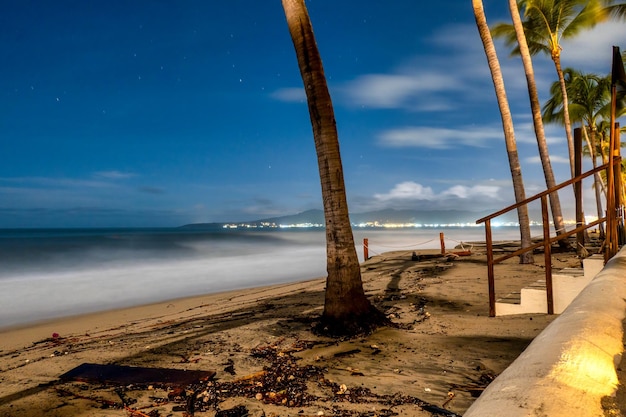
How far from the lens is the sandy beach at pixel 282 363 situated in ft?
11.6

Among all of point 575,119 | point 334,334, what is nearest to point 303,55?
point 334,334

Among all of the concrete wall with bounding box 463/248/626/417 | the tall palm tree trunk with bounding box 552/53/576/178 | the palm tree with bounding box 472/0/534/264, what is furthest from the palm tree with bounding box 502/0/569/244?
the concrete wall with bounding box 463/248/626/417

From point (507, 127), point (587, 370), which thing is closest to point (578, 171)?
point (507, 127)

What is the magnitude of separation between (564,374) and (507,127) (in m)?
12.9

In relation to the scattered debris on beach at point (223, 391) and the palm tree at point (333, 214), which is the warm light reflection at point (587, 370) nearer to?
the scattered debris on beach at point (223, 391)

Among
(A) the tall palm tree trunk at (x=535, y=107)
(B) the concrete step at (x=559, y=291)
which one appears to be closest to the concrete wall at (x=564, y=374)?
(B) the concrete step at (x=559, y=291)

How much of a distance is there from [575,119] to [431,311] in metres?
29.0

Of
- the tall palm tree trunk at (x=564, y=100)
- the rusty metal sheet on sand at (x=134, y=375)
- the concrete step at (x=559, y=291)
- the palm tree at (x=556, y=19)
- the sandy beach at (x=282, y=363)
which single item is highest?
the palm tree at (x=556, y=19)

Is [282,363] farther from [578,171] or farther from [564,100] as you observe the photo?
[564,100]

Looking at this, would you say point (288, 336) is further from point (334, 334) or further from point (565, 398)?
point (565, 398)

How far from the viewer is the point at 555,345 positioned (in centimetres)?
191

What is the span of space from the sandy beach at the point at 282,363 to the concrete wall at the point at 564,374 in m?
1.36

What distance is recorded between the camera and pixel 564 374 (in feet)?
5.13

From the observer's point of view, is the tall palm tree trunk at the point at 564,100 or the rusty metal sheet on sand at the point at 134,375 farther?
the tall palm tree trunk at the point at 564,100
